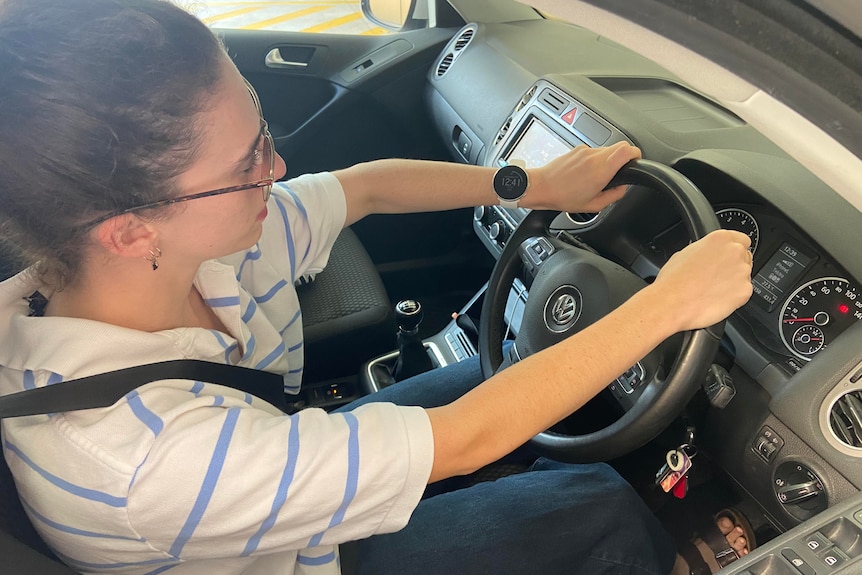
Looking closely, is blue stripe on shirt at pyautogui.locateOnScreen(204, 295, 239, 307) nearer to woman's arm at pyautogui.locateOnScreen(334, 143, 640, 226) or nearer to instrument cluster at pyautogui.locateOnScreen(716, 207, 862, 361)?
woman's arm at pyautogui.locateOnScreen(334, 143, 640, 226)

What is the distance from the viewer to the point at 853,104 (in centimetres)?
53

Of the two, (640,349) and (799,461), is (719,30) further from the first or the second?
(799,461)

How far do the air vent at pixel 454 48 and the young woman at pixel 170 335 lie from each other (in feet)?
3.80

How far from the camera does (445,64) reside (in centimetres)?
192

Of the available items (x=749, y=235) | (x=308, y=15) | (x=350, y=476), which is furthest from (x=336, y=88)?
(x=308, y=15)

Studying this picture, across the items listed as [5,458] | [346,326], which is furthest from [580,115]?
[5,458]

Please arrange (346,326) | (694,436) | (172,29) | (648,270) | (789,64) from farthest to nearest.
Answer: (346,326), (648,270), (694,436), (172,29), (789,64)

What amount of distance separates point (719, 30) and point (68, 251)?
2.10 ft

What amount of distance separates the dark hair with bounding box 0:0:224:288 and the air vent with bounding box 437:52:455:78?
1.24 metres

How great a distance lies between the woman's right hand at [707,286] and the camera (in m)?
0.80

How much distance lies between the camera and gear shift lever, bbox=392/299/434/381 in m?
1.47

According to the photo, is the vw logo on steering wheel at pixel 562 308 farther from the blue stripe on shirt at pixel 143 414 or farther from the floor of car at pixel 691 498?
the blue stripe on shirt at pixel 143 414

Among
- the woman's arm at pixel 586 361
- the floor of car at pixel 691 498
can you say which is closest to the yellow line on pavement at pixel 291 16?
the floor of car at pixel 691 498

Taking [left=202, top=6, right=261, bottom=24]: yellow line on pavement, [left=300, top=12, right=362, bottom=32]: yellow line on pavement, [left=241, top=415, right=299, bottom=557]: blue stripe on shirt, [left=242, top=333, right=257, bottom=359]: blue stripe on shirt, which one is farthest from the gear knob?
[left=300, top=12, right=362, bottom=32]: yellow line on pavement
